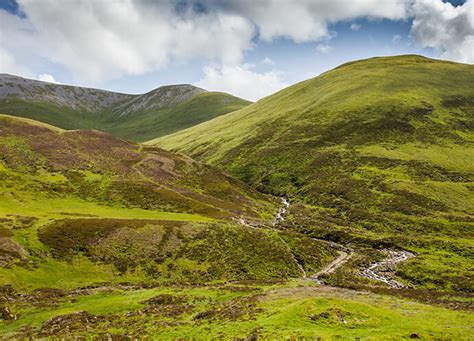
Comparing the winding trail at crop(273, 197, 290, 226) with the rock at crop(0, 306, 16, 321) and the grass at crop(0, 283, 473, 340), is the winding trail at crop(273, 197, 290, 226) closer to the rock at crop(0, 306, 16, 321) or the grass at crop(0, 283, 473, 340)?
the grass at crop(0, 283, 473, 340)

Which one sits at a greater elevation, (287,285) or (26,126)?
(26,126)

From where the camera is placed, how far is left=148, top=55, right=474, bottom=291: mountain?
69250mm

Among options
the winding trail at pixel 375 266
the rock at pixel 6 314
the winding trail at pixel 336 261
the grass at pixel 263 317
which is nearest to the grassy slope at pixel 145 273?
the grass at pixel 263 317

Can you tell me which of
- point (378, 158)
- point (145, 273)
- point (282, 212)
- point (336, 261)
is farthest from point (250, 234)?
point (378, 158)

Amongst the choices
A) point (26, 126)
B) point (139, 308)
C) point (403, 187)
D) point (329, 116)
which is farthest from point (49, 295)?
point (329, 116)

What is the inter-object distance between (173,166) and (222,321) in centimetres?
7369

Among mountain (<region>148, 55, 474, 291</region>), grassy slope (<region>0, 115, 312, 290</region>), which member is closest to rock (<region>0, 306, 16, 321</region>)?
grassy slope (<region>0, 115, 312, 290</region>)

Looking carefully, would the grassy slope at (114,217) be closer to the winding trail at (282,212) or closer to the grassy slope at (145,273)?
the grassy slope at (145,273)

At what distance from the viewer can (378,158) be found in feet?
370

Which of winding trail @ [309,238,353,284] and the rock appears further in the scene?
winding trail @ [309,238,353,284]

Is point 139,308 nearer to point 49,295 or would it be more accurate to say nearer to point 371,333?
point 49,295

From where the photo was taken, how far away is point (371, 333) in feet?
84.6

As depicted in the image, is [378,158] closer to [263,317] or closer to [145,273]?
[145,273]

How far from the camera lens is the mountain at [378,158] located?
2726 inches
